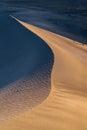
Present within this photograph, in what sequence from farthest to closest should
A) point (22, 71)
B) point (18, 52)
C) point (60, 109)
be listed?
point (18, 52) < point (22, 71) < point (60, 109)

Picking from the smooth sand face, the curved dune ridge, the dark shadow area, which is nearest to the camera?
the smooth sand face

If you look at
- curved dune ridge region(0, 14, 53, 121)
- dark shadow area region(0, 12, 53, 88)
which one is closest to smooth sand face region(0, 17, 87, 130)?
curved dune ridge region(0, 14, 53, 121)

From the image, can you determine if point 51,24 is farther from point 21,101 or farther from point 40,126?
point 40,126

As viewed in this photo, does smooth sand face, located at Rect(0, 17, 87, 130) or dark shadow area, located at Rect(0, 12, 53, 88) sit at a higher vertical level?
smooth sand face, located at Rect(0, 17, 87, 130)

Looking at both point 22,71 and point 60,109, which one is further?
point 22,71

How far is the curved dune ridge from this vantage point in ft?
20.4

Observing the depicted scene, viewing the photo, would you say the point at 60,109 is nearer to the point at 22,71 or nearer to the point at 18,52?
the point at 22,71

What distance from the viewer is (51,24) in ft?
59.9

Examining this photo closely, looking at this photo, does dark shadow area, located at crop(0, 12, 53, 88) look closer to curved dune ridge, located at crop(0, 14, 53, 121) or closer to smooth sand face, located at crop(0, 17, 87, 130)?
curved dune ridge, located at crop(0, 14, 53, 121)

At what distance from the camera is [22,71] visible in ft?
28.8

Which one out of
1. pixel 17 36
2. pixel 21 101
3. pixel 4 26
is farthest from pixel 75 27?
pixel 21 101

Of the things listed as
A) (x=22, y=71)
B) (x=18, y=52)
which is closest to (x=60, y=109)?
(x=22, y=71)

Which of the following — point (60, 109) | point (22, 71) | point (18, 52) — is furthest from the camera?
point (18, 52)

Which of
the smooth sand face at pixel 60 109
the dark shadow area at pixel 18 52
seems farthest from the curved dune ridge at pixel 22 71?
the smooth sand face at pixel 60 109
